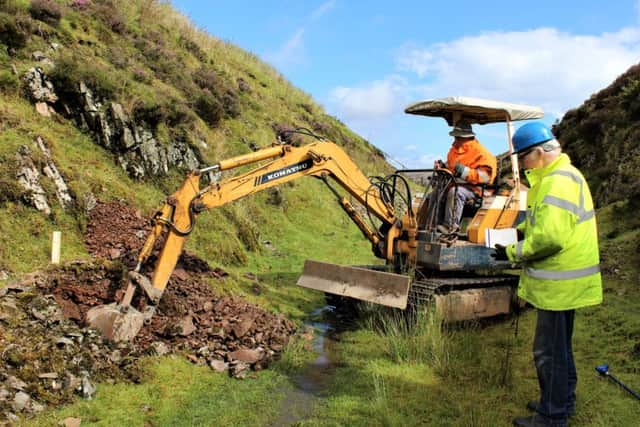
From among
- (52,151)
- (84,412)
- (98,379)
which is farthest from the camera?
(52,151)

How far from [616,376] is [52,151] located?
893cm

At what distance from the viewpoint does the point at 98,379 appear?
503 centimetres

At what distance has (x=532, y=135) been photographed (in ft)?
13.7

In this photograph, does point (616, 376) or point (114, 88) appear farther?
point (114, 88)

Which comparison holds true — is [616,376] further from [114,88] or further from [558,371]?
[114,88]

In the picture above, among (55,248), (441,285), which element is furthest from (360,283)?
(55,248)

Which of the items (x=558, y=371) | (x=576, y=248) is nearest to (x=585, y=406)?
(x=558, y=371)

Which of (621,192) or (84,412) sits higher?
(621,192)

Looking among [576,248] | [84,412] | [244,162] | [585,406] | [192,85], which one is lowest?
[84,412]

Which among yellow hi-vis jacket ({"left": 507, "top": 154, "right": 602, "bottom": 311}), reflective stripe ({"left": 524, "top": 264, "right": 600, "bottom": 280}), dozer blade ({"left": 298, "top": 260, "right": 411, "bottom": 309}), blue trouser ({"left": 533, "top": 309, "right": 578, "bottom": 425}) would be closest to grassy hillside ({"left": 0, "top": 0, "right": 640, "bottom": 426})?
Answer: dozer blade ({"left": 298, "top": 260, "right": 411, "bottom": 309})

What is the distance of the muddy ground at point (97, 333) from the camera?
4.67 m

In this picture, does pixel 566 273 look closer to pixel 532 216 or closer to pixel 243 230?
pixel 532 216

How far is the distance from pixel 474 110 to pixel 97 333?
6.19 m

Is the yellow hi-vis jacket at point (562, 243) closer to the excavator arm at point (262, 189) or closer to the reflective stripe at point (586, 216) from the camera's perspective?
the reflective stripe at point (586, 216)
